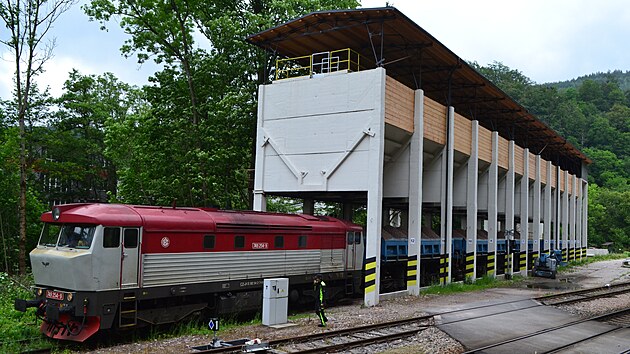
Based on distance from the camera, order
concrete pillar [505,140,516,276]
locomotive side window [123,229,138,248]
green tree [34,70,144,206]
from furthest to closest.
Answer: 1. green tree [34,70,144,206]
2. concrete pillar [505,140,516,276]
3. locomotive side window [123,229,138,248]

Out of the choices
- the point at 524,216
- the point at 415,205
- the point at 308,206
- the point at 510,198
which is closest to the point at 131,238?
the point at 415,205

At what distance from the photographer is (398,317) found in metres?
17.2

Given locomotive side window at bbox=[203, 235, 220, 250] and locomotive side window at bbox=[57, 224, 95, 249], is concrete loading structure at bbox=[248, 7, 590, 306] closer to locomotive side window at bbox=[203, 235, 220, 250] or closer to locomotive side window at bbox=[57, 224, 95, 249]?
locomotive side window at bbox=[203, 235, 220, 250]

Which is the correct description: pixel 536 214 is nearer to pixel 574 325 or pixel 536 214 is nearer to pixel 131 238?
pixel 574 325

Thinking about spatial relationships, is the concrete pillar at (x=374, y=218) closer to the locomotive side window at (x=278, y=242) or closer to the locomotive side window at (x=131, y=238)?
the locomotive side window at (x=278, y=242)

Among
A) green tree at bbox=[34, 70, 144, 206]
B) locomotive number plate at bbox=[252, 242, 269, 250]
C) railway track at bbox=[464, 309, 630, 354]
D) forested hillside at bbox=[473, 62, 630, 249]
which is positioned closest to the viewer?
railway track at bbox=[464, 309, 630, 354]

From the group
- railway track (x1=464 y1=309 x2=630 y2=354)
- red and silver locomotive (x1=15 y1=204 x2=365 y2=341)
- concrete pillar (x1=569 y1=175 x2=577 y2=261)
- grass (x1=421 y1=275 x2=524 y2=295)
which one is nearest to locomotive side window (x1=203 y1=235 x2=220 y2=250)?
red and silver locomotive (x1=15 y1=204 x2=365 y2=341)

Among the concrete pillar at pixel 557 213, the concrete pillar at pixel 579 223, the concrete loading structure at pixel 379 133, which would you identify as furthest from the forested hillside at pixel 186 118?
the concrete pillar at pixel 579 223

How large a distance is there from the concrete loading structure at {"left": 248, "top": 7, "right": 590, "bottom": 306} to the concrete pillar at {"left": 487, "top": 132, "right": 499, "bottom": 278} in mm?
66

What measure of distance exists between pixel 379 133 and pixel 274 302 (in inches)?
320

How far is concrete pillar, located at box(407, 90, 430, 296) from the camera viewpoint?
2300 centimetres

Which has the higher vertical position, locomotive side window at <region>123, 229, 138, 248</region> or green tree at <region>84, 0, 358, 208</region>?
green tree at <region>84, 0, 358, 208</region>

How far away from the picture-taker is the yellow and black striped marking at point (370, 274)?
1997 centimetres

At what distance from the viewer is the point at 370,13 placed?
21.2 metres
